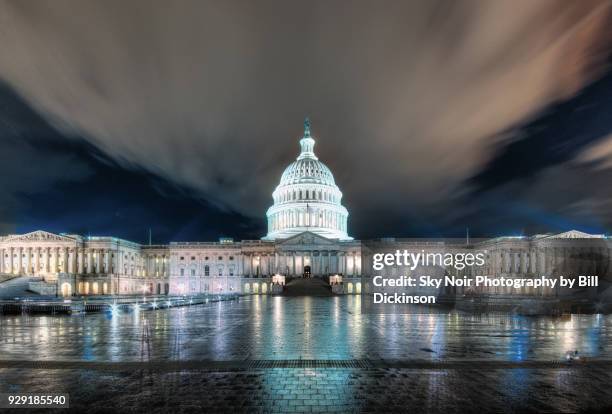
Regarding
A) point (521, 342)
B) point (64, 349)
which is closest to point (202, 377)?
point (64, 349)

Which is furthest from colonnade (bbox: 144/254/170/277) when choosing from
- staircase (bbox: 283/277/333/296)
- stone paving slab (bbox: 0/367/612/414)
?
stone paving slab (bbox: 0/367/612/414)

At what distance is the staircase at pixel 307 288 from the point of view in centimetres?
9431

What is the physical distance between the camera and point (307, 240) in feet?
425

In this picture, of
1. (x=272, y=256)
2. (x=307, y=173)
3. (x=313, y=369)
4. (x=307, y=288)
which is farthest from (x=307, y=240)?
(x=313, y=369)

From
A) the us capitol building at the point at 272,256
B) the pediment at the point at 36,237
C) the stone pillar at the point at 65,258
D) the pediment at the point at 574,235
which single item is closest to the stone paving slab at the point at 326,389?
the us capitol building at the point at 272,256

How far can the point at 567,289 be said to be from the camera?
80188 mm

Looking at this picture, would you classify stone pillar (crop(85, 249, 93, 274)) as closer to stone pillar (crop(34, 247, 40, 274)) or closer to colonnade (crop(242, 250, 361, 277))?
stone pillar (crop(34, 247, 40, 274))

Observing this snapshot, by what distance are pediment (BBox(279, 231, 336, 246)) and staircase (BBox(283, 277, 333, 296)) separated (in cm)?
2533

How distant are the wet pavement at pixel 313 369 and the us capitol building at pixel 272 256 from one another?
77.6 metres

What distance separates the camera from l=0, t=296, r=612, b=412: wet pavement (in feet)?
39.3

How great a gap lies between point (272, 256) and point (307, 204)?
24507 millimetres

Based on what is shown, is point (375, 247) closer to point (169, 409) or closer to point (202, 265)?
point (202, 265)

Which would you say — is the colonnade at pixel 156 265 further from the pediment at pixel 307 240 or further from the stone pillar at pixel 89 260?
the pediment at pixel 307 240

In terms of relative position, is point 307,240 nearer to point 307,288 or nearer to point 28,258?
point 307,288
